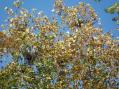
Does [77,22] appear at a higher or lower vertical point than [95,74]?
higher

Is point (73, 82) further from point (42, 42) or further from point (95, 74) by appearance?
point (42, 42)

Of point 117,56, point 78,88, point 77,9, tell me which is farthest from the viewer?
point 77,9

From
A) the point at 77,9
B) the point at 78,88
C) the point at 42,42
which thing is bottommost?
the point at 78,88

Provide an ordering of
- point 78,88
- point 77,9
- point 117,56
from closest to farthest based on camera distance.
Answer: point 78,88 → point 117,56 → point 77,9

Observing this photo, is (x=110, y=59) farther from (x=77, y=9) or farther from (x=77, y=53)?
(x=77, y=9)

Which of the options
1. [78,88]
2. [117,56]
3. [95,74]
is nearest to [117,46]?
[117,56]

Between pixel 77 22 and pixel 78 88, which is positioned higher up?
pixel 77 22

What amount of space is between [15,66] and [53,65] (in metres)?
2.86

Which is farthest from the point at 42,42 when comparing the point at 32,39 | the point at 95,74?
the point at 95,74

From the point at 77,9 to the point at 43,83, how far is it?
22.9 ft

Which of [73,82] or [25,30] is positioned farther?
[25,30]

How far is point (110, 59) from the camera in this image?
29.4 metres

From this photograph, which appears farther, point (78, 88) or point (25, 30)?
point (25, 30)

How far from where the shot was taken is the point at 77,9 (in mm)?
31438
